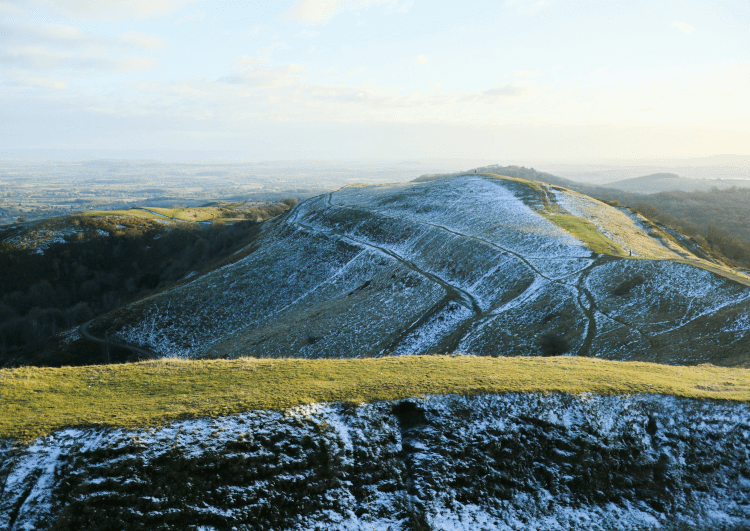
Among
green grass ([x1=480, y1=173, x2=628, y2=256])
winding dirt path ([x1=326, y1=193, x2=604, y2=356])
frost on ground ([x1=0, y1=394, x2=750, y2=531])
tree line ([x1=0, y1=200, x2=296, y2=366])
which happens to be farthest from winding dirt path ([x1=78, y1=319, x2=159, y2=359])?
green grass ([x1=480, y1=173, x2=628, y2=256])

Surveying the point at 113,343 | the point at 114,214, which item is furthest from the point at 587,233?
the point at 114,214

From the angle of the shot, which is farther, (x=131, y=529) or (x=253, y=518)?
(x=253, y=518)

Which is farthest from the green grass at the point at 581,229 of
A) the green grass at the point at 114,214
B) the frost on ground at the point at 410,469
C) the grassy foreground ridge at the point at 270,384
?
the green grass at the point at 114,214

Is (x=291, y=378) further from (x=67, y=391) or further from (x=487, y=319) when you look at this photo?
(x=487, y=319)

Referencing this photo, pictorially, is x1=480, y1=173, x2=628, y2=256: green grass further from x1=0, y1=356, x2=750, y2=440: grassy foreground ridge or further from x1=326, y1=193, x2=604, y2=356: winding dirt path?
x1=0, y1=356, x2=750, y2=440: grassy foreground ridge

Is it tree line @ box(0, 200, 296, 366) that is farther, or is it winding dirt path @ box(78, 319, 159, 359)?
tree line @ box(0, 200, 296, 366)

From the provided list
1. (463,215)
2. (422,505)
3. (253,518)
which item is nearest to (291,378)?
(253,518)
